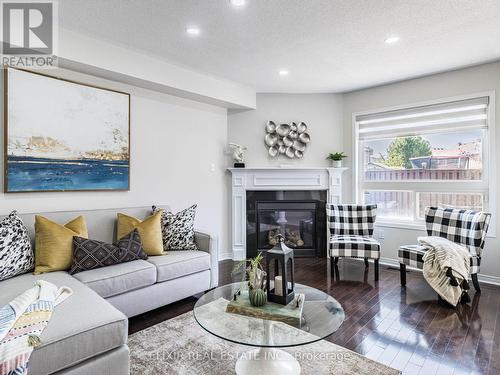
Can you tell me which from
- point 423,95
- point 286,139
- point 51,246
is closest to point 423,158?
point 423,95

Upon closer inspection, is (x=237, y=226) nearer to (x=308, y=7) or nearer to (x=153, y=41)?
(x=153, y=41)

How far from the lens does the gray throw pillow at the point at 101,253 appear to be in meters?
2.36

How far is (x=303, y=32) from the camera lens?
8.72 feet

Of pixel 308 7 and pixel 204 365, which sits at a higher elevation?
pixel 308 7

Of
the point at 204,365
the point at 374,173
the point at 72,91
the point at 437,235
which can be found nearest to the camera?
the point at 204,365

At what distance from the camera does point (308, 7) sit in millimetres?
2266

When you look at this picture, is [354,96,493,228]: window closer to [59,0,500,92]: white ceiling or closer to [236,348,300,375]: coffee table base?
[59,0,500,92]: white ceiling

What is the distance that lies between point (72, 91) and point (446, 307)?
410cm

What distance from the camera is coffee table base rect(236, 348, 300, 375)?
1.70 m

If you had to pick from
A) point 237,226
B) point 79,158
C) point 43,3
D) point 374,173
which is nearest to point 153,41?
point 43,3

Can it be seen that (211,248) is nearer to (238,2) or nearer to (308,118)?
(238,2)

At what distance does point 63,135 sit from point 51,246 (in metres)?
1.10

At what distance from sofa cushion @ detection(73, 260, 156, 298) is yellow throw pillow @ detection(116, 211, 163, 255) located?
0.84 feet

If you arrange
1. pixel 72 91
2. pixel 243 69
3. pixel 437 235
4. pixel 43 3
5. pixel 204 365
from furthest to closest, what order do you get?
pixel 243 69, pixel 437 235, pixel 72 91, pixel 43 3, pixel 204 365
